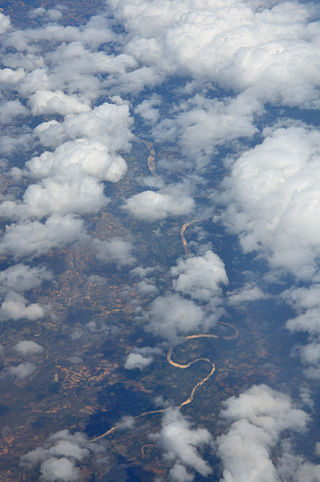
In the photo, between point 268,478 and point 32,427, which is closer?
point 268,478

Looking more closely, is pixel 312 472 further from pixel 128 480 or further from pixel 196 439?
pixel 128 480

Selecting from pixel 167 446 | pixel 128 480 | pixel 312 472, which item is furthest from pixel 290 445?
pixel 128 480

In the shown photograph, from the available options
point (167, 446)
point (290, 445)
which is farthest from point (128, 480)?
point (290, 445)

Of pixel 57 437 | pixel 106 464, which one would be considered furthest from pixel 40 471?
pixel 106 464

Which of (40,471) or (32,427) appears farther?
(32,427)

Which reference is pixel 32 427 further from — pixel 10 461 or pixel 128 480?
pixel 128 480

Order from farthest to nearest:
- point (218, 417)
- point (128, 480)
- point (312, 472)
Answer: point (218, 417) < point (312, 472) < point (128, 480)

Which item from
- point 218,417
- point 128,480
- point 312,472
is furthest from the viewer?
point 218,417
